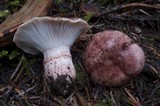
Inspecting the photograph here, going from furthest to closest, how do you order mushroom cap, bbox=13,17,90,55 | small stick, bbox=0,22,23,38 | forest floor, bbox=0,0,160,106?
small stick, bbox=0,22,23,38, forest floor, bbox=0,0,160,106, mushroom cap, bbox=13,17,90,55

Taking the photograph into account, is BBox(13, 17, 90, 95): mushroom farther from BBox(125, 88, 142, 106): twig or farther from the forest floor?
BBox(125, 88, 142, 106): twig

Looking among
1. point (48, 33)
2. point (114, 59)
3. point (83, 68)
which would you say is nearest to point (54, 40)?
point (48, 33)

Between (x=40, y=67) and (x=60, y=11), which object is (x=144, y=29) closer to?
(x=60, y=11)

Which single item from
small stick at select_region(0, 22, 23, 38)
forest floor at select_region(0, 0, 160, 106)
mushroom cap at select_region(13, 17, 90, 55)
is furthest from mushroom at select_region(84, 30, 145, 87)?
small stick at select_region(0, 22, 23, 38)

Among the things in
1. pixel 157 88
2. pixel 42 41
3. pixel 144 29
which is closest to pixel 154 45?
pixel 144 29

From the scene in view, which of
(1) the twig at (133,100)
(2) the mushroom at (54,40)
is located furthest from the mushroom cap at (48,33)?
(1) the twig at (133,100)

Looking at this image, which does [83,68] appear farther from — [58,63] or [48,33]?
[48,33]

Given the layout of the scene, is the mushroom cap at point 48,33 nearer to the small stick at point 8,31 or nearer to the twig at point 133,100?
the small stick at point 8,31
